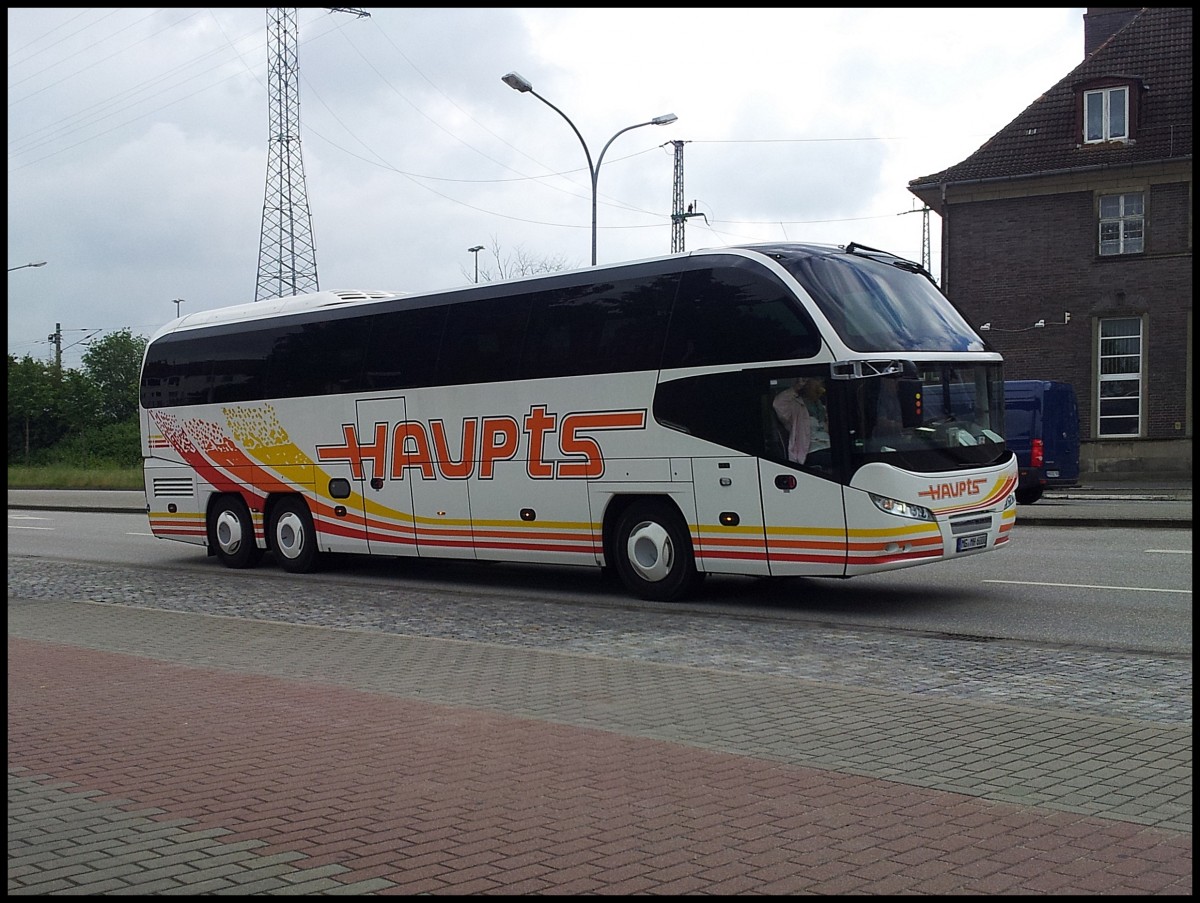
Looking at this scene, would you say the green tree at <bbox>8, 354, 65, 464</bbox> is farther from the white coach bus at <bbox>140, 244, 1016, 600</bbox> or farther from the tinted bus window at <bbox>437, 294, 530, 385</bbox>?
the tinted bus window at <bbox>437, 294, 530, 385</bbox>

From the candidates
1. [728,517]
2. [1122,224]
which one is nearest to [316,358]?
[728,517]

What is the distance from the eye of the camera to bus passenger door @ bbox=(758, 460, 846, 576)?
12.1 meters

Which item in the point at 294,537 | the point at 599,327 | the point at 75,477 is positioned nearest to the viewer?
the point at 599,327

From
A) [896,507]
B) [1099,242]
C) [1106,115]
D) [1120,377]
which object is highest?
[1106,115]

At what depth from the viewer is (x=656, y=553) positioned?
1348 centimetres

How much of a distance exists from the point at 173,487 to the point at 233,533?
5.04 feet

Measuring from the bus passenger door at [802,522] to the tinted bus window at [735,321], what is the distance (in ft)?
3.71

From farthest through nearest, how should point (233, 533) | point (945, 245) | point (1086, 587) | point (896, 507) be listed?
point (945, 245) → point (233, 533) → point (1086, 587) → point (896, 507)

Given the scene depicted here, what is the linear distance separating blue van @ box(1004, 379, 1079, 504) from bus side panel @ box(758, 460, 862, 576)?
636 inches

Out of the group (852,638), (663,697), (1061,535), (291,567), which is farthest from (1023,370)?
(663,697)

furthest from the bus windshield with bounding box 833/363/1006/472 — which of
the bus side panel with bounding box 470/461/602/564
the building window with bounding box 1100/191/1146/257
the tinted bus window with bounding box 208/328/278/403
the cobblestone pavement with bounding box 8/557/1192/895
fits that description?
the building window with bounding box 1100/191/1146/257

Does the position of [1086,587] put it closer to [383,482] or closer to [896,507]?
[896,507]

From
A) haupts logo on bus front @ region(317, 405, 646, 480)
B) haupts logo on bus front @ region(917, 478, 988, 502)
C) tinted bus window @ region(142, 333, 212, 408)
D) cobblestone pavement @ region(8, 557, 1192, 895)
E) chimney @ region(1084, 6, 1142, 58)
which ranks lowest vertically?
cobblestone pavement @ region(8, 557, 1192, 895)

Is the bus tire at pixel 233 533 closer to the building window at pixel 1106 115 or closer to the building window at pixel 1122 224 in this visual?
the building window at pixel 1122 224
